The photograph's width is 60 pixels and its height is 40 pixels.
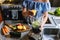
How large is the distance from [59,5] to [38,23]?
0.62 metres

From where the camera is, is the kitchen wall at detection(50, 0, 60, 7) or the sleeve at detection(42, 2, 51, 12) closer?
the sleeve at detection(42, 2, 51, 12)

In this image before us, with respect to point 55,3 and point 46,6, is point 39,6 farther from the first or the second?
point 55,3

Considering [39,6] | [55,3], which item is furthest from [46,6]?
[55,3]

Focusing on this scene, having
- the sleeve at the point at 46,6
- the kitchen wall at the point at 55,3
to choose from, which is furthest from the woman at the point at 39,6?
the kitchen wall at the point at 55,3

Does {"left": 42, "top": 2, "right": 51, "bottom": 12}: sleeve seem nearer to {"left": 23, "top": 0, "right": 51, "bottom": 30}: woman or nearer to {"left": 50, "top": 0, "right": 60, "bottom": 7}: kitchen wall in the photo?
{"left": 23, "top": 0, "right": 51, "bottom": 30}: woman

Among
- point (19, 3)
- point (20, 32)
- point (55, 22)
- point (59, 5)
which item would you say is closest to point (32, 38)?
point (20, 32)

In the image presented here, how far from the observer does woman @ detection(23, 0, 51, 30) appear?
44.1 inches

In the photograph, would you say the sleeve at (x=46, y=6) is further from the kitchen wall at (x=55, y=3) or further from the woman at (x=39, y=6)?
the kitchen wall at (x=55, y=3)

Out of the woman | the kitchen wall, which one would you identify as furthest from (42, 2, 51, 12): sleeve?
the kitchen wall

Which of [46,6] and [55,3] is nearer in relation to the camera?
[46,6]

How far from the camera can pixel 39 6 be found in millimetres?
1132

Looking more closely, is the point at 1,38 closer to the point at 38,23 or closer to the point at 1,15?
the point at 38,23

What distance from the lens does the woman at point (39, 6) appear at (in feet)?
3.67

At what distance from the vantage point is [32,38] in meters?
0.92
